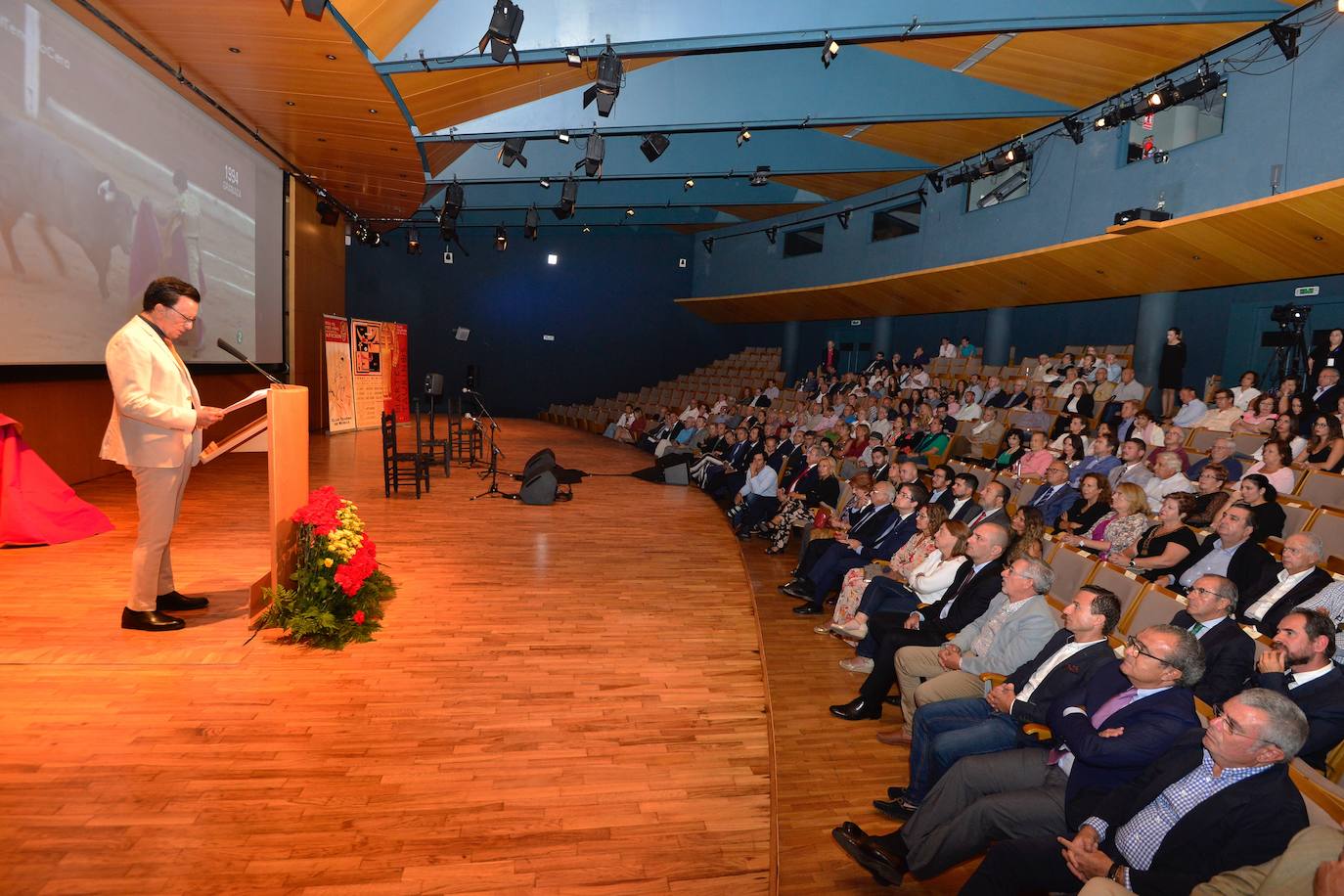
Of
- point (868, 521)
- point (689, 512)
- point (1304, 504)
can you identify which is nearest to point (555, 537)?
point (689, 512)

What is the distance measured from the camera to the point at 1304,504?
15.0ft

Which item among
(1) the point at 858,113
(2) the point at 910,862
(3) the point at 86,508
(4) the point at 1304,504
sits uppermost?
(1) the point at 858,113

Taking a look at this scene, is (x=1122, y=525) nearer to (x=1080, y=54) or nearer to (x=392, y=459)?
(x=1080, y=54)

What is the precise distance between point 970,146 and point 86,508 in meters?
11.2

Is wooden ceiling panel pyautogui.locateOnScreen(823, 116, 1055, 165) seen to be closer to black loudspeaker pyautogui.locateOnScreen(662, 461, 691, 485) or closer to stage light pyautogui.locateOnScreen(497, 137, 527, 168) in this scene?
stage light pyautogui.locateOnScreen(497, 137, 527, 168)

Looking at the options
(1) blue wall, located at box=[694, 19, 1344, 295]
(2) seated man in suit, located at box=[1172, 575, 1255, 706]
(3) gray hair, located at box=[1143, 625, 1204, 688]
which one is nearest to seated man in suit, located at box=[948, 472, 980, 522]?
(2) seated man in suit, located at box=[1172, 575, 1255, 706]

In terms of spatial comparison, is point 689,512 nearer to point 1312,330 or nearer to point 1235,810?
point 1235,810

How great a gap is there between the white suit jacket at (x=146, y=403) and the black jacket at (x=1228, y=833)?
12.6 feet

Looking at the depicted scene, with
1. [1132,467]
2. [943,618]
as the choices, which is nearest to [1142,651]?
[943,618]

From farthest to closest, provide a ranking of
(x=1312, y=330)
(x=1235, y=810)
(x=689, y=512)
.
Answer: (x=1312, y=330) → (x=689, y=512) → (x=1235, y=810)

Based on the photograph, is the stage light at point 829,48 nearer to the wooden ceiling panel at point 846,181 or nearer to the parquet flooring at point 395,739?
the parquet flooring at point 395,739

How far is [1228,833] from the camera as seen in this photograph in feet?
6.45

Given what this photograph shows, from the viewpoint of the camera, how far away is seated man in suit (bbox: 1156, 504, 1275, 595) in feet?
12.5

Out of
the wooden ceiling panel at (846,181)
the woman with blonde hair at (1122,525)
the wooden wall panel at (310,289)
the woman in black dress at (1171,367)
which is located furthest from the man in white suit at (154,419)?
the wooden ceiling panel at (846,181)
